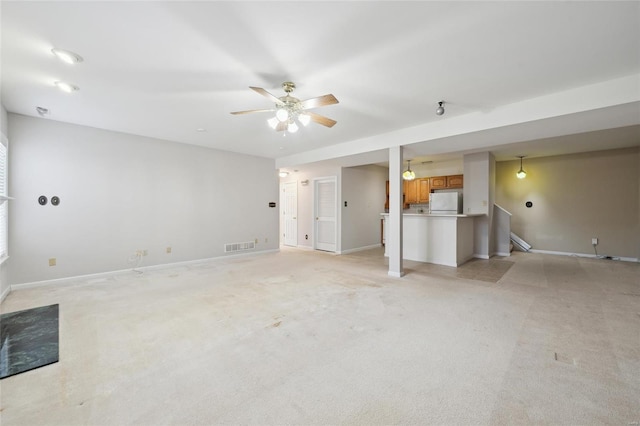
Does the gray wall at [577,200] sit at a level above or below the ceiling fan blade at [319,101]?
below

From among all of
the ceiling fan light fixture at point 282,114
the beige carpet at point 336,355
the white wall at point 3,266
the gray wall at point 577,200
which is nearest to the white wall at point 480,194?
the gray wall at point 577,200

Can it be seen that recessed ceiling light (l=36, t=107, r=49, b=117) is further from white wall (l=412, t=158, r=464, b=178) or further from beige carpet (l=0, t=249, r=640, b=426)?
white wall (l=412, t=158, r=464, b=178)

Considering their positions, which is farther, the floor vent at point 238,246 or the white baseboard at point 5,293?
the floor vent at point 238,246

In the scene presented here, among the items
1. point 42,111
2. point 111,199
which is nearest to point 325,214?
point 111,199

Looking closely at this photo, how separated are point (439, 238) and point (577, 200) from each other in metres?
4.12

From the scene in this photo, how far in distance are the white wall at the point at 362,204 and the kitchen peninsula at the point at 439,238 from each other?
168cm

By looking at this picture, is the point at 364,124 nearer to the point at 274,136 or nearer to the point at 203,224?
the point at 274,136

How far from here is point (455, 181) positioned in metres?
7.65

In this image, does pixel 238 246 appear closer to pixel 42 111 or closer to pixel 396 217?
pixel 396 217

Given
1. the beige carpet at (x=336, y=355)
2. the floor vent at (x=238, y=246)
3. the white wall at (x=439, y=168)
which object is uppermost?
the white wall at (x=439, y=168)

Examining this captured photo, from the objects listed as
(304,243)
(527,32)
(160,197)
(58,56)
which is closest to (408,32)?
(527,32)

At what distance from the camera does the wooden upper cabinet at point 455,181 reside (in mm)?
7555

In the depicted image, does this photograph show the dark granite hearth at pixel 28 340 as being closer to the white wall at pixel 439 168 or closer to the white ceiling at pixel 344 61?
the white ceiling at pixel 344 61

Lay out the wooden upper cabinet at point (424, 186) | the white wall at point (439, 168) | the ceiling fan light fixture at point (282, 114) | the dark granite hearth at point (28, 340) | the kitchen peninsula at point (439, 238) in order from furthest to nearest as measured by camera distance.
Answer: the white wall at point (439, 168), the wooden upper cabinet at point (424, 186), the kitchen peninsula at point (439, 238), the ceiling fan light fixture at point (282, 114), the dark granite hearth at point (28, 340)
